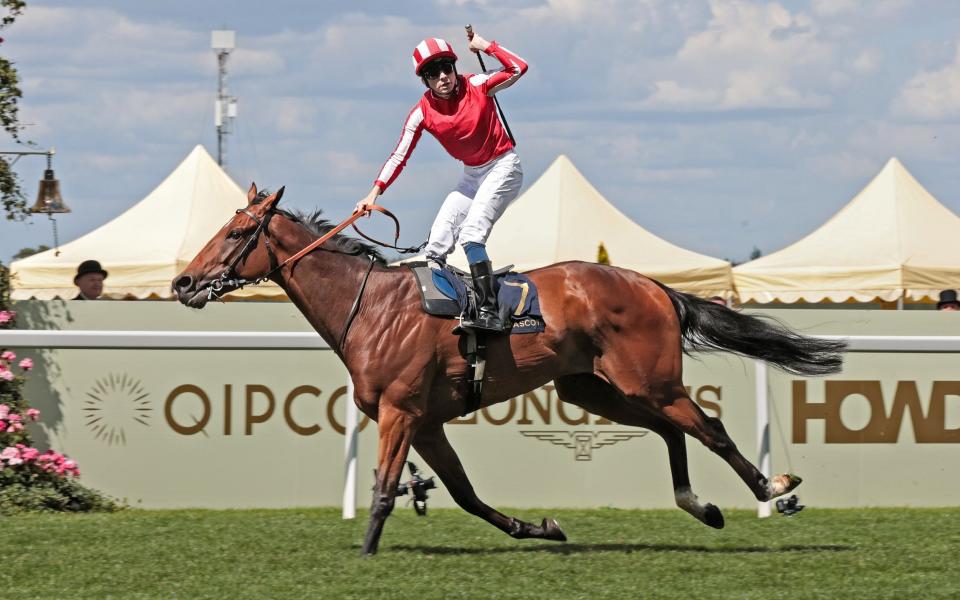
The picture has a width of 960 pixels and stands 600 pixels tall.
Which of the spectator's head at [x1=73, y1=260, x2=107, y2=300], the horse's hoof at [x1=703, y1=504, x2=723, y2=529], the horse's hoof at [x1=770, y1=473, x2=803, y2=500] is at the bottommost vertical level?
the horse's hoof at [x1=703, y1=504, x2=723, y2=529]

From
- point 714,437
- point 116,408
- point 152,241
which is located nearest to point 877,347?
point 714,437

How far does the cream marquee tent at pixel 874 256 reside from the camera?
16.3 meters

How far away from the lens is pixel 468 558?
5.66 metres

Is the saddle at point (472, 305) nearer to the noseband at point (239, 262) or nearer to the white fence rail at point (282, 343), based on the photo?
the noseband at point (239, 262)

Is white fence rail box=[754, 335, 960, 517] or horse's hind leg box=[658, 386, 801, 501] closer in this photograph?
horse's hind leg box=[658, 386, 801, 501]

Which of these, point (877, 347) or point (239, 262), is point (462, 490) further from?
point (877, 347)

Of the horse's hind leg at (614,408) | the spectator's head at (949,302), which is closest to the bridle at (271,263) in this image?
the horse's hind leg at (614,408)

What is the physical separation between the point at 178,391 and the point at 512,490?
6.57 ft

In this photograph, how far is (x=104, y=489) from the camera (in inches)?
291

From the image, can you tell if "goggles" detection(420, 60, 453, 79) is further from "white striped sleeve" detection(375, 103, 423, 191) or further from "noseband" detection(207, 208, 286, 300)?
"noseband" detection(207, 208, 286, 300)

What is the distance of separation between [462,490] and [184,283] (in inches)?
63.2

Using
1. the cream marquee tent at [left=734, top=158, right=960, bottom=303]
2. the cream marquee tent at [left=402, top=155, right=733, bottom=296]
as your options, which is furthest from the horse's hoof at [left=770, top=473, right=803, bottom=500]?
the cream marquee tent at [left=734, top=158, right=960, bottom=303]

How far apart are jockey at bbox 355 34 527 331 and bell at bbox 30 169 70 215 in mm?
7476

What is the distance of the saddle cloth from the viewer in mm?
6027
